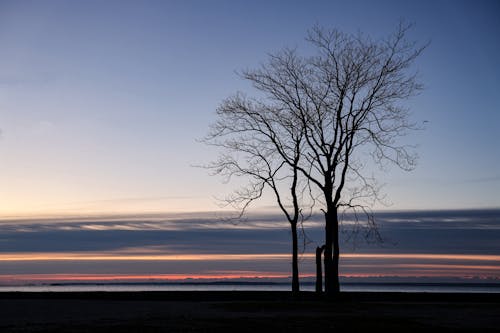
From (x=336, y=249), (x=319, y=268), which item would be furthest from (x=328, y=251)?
(x=319, y=268)

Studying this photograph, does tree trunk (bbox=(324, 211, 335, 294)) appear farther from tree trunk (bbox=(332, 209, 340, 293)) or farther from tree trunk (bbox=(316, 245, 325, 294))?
tree trunk (bbox=(316, 245, 325, 294))

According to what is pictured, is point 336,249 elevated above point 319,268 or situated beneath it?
elevated above
